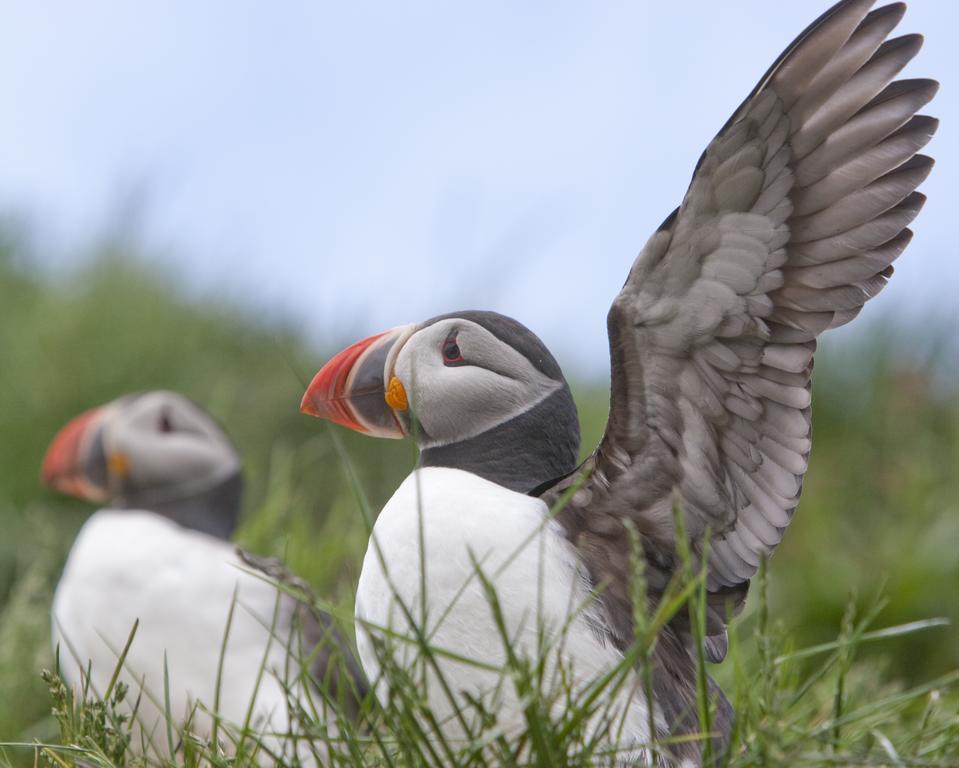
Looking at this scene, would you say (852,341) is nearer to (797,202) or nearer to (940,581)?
(940,581)

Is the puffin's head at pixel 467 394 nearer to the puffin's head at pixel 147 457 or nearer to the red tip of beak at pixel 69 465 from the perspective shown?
the puffin's head at pixel 147 457

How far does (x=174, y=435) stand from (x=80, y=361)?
1.64 meters

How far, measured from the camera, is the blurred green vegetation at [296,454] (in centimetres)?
485

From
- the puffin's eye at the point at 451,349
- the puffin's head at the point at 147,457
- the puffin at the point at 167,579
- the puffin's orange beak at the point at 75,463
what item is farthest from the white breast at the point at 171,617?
the puffin's eye at the point at 451,349

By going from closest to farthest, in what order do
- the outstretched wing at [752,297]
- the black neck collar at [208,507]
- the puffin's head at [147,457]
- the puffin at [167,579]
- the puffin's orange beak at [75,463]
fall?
the outstretched wing at [752,297] → the puffin at [167,579] → the black neck collar at [208,507] → the puffin's head at [147,457] → the puffin's orange beak at [75,463]

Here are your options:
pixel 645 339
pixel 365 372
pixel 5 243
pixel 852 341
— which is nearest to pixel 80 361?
pixel 5 243

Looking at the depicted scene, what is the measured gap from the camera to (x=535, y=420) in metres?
2.46

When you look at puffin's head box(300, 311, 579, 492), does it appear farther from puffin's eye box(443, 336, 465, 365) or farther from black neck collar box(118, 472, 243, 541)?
black neck collar box(118, 472, 243, 541)

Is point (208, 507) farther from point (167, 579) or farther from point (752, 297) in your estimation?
point (752, 297)

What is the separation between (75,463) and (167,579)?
0.89 m

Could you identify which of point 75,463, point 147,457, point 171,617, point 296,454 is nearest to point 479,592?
point 171,617

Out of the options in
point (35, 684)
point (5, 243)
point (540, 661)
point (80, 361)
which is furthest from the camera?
point (5, 243)

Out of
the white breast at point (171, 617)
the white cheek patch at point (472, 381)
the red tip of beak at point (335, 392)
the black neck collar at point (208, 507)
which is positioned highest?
the white cheek patch at point (472, 381)

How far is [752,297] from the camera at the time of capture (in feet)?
7.35
